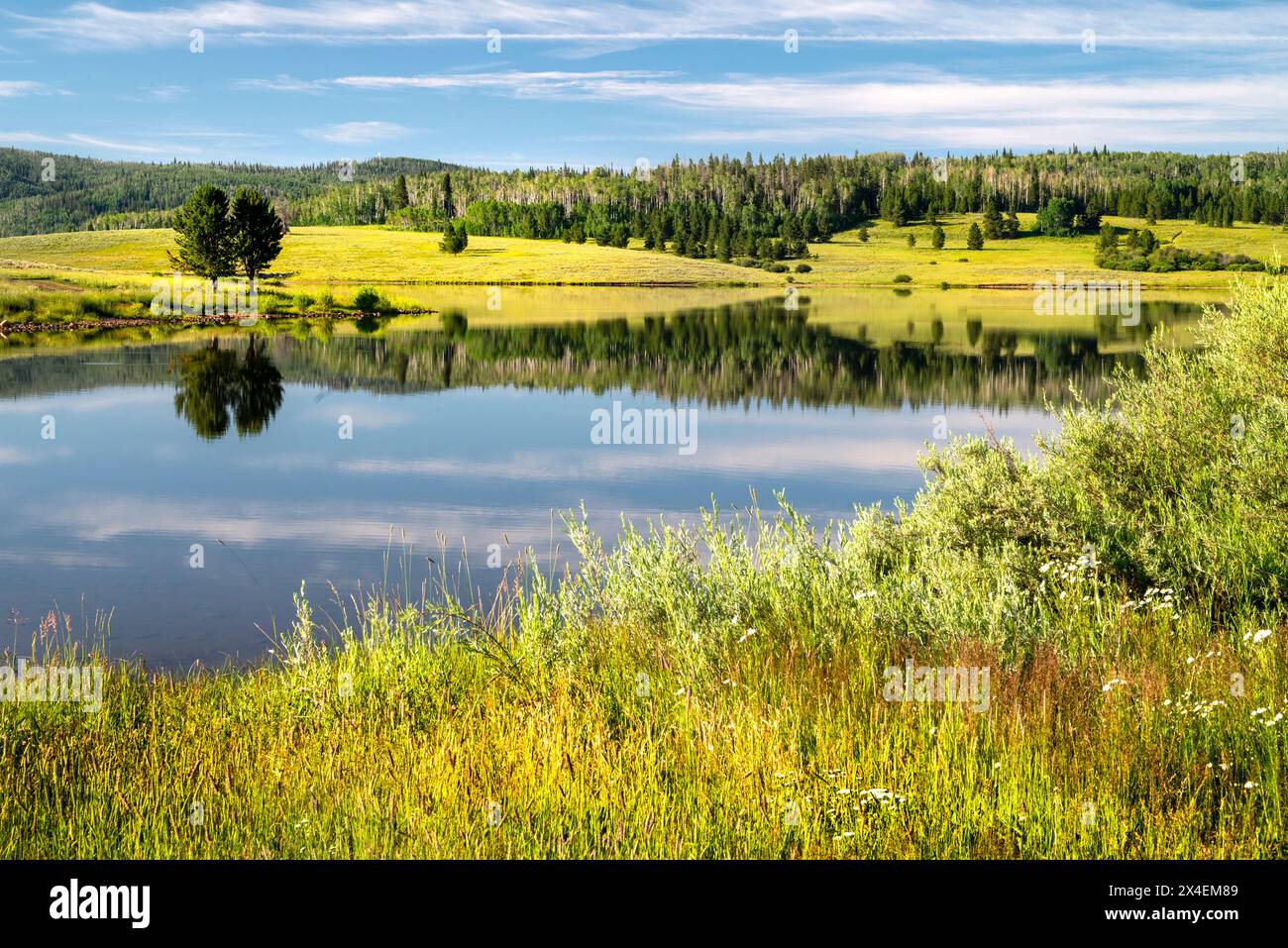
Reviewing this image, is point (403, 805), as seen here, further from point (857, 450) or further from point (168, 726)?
point (857, 450)

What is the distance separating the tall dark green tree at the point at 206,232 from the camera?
252ft

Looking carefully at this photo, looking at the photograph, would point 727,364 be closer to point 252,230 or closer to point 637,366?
point 637,366

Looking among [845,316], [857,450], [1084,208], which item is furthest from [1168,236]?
[857,450]

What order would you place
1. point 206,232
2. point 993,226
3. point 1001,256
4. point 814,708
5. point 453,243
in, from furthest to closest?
1. point 993,226
2. point 1001,256
3. point 453,243
4. point 206,232
5. point 814,708

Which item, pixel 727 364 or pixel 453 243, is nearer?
pixel 727 364

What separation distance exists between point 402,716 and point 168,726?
69.0 inches

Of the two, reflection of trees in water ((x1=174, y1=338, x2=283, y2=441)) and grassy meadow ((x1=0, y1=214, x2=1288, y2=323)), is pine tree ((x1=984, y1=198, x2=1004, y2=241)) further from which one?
reflection of trees in water ((x1=174, y1=338, x2=283, y2=441))

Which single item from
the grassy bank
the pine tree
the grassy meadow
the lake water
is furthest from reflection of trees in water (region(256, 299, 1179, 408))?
the pine tree

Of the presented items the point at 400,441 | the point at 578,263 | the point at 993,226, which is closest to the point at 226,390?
the point at 400,441

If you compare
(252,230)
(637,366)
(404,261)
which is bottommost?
(637,366)

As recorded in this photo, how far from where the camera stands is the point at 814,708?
24.3ft

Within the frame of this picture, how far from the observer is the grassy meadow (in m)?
115

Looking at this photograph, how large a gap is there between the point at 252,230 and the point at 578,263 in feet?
191

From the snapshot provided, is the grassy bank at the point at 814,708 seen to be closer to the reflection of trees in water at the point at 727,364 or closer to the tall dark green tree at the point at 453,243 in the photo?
the reflection of trees in water at the point at 727,364
